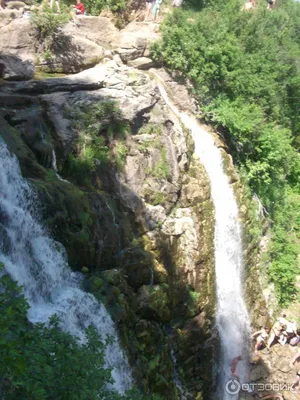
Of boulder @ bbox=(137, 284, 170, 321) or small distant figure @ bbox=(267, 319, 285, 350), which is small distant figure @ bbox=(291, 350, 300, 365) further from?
boulder @ bbox=(137, 284, 170, 321)

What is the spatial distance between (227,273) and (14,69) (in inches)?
322

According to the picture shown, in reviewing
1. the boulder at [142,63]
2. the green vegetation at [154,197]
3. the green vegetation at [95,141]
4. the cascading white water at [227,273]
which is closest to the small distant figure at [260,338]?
the cascading white water at [227,273]

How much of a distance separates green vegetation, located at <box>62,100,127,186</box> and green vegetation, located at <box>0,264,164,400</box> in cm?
558

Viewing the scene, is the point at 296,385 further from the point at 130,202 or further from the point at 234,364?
the point at 130,202

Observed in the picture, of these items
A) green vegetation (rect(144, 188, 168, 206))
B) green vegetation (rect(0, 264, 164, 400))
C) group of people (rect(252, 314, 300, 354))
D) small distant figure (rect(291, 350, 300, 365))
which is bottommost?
small distant figure (rect(291, 350, 300, 365))

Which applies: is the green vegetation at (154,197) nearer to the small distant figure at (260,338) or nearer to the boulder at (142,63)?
the small distant figure at (260,338)

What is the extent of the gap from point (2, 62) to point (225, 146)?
6.99 meters

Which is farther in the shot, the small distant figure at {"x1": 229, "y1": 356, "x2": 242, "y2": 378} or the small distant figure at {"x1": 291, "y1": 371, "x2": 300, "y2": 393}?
the small distant figure at {"x1": 291, "y1": 371, "x2": 300, "y2": 393}

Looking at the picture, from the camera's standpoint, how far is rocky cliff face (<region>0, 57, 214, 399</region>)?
28.9 feet

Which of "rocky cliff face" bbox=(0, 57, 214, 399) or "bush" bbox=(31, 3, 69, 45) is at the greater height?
"bush" bbox=(31, 3, 69, 45)

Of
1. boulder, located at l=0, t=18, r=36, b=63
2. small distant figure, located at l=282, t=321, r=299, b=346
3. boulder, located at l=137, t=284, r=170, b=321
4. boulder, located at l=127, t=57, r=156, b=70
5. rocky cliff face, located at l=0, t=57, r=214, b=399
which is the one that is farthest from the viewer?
boulder, located at l=127, t=57, r=156, b=70

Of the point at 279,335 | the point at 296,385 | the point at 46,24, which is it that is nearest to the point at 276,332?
the point at 279,335

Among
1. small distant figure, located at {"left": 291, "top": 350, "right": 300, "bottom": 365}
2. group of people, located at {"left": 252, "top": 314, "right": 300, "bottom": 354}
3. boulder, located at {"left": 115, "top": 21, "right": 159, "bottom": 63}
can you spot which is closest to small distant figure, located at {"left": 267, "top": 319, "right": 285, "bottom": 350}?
group of people, located at {"left": 252, "top": 314, "right": 300, "bottom": 354}

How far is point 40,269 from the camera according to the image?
24.7ft
